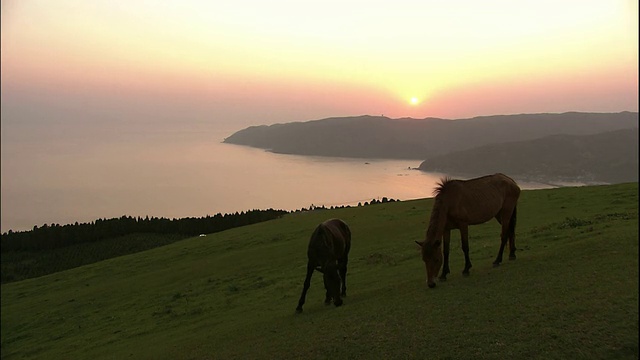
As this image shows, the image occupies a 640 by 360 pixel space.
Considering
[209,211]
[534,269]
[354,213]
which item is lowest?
[209,211]

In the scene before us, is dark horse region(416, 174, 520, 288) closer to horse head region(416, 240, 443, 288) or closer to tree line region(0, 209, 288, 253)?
horse head region(416, 240, 443, 288)

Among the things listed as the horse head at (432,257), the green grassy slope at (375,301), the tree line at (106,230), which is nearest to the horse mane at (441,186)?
the horse head at (432,257)

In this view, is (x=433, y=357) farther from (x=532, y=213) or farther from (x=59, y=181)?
(x=59, y=181)

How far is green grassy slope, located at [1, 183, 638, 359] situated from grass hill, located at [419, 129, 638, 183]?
124 metres

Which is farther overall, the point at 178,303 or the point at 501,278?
the point at 178,303

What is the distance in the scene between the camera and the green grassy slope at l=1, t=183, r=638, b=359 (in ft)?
21.5

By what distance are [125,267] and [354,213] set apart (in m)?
21.1

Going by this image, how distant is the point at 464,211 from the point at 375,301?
344cm

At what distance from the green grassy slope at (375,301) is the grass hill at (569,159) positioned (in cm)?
12430

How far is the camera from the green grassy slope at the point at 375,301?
21.5 feet

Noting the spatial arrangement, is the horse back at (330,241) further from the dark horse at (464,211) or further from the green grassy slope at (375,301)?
the dark horse at (464,211)

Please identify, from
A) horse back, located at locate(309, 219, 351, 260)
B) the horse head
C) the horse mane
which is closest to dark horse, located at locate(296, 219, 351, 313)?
horse back, located at locate(309, 219, 351, 260)

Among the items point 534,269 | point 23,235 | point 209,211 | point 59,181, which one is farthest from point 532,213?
point 59,181

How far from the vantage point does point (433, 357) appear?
20.7ft
